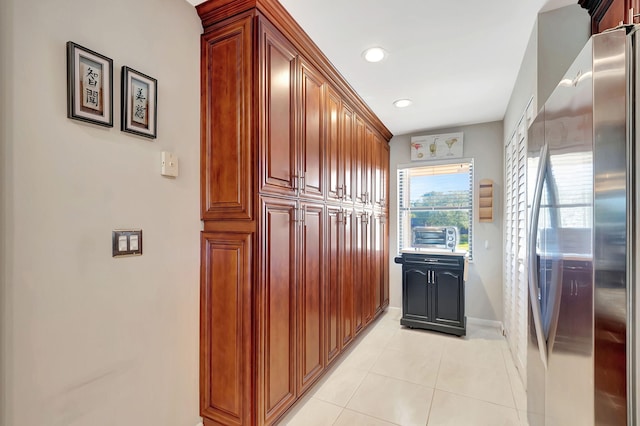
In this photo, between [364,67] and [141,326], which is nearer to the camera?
[141,326]

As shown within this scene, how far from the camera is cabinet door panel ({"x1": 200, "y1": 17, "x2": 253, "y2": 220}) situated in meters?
1.59

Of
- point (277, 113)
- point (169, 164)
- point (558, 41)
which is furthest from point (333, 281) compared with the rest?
point (558, 41)

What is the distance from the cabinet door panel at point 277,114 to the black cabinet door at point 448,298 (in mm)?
2219

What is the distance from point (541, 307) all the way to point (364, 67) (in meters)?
2.00

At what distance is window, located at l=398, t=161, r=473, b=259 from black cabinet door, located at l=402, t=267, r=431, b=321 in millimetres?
708

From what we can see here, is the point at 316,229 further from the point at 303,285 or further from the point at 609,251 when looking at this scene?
the point at 609,251

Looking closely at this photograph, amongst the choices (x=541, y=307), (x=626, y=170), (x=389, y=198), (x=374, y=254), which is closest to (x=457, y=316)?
(x=374, y=254)

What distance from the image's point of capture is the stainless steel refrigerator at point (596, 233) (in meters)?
0.68

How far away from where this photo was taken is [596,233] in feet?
2.44

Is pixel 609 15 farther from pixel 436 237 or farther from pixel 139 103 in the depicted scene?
pixel 436 237

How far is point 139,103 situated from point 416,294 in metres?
3.16

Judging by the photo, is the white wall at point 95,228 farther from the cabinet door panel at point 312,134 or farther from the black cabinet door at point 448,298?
the black cabinet door at point 448,298

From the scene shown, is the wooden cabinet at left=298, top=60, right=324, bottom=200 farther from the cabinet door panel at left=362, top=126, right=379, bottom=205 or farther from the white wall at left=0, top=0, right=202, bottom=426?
the cabinet door panel at left=362, top=126, right=379, bottom=205

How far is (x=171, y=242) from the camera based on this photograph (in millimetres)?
1545
